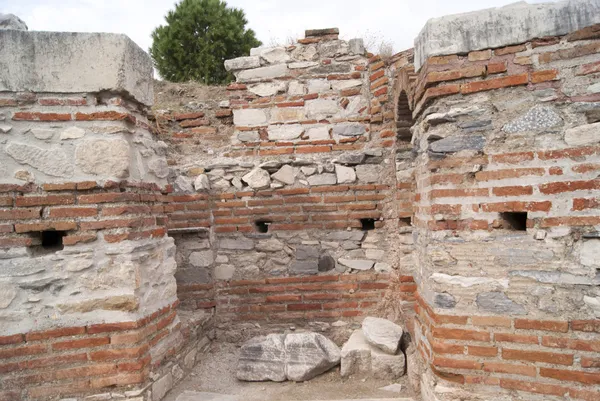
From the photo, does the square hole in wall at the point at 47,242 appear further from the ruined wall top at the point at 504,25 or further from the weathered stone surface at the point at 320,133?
the ruined wall top at the point at 504,25

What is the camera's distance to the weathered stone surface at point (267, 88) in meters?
4.33

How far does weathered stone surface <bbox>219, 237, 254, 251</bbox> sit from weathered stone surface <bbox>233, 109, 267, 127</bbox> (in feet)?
4.04

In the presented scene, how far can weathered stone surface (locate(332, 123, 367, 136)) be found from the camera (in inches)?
165

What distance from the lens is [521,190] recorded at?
2.40 m

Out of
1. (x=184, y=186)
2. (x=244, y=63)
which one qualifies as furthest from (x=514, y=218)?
(x=244, y=63)

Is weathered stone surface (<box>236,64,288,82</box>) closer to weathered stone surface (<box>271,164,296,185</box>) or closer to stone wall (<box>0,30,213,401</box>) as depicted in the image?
weathered stone surface (<box>271,164,296,185</box>)

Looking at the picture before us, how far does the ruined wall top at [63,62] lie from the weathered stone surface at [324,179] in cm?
197

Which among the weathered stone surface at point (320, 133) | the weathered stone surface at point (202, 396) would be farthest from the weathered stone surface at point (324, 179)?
the weathered stone surface at point (202, 396)

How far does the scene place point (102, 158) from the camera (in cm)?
272

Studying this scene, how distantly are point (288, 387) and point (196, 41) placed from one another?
1128 centimetres

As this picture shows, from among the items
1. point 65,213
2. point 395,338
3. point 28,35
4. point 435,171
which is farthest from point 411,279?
point 28,35

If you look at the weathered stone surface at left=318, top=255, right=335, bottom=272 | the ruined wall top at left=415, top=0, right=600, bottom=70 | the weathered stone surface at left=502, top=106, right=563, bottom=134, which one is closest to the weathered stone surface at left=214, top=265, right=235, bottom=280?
the weathered stone surface at left=318, top=255, right=335, bottom=272

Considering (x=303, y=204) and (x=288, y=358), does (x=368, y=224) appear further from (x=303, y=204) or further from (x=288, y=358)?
(x=288, y=358)

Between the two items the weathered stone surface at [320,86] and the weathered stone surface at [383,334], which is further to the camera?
the weathered stone surface at [320,86]
